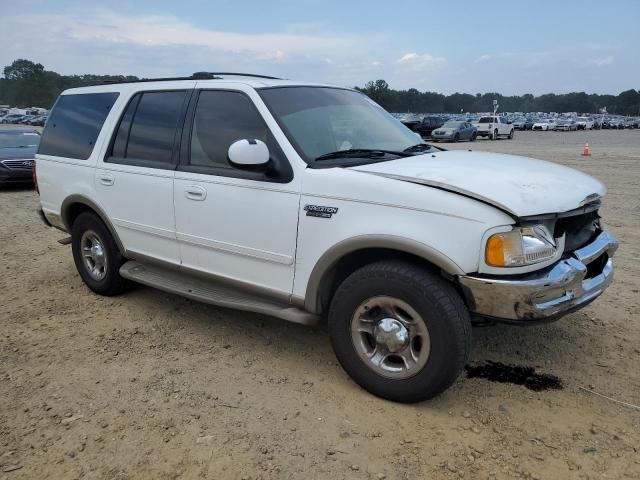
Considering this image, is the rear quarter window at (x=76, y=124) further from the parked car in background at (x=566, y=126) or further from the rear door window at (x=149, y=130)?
the parked car in background at (x=566, y=126)

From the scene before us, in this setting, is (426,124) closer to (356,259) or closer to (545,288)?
(356,259)

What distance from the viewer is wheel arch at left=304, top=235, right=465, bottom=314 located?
2865mm

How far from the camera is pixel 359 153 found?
11.8 ft

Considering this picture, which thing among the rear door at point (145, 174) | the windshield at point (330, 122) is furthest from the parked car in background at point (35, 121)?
the windshield at point (330, 122)

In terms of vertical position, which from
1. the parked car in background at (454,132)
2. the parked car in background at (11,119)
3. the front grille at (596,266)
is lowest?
the parked car in background at (11,119)

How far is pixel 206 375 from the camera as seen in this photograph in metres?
3.59

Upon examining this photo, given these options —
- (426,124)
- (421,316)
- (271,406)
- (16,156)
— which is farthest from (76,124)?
(426,124)

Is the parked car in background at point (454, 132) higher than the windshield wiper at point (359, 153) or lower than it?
lower

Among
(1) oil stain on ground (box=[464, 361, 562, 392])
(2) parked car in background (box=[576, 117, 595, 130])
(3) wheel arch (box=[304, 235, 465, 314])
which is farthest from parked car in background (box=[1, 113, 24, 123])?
(1) oil stain on ground (box=[464, 361, 562, 392])

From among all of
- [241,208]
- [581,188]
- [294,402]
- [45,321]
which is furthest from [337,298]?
[45,321]

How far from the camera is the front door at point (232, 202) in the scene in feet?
11.2

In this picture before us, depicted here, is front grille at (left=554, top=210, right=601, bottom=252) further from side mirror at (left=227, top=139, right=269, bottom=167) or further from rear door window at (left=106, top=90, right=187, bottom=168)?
rear door window at (left=106, top=90, right=187, bottom=168)

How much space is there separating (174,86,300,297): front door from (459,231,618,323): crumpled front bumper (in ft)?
3.91

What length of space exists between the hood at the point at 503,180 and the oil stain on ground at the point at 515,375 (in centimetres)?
116
